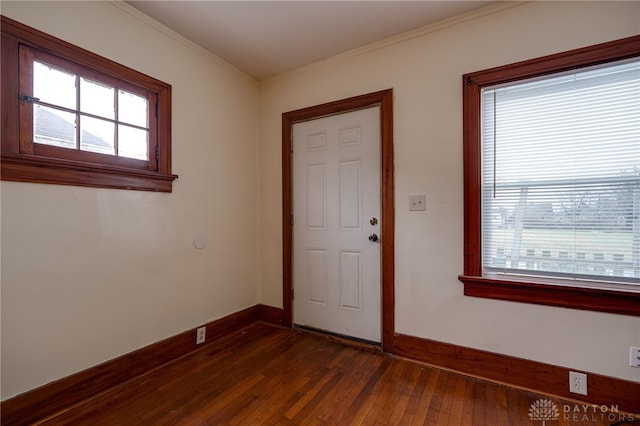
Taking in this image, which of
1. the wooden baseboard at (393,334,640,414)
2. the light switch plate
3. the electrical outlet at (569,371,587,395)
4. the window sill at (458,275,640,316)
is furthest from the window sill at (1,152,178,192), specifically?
the electrical outlet at (569,371,587,395)

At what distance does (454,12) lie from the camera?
2064 mm

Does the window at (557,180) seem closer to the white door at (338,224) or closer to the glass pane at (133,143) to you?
the white door at (338,224)

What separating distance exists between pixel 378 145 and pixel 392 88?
47cm

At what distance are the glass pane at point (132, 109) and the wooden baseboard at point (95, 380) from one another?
1644mm

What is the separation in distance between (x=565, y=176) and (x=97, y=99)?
3.08m

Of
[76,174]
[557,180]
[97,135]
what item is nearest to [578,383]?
[557,180]

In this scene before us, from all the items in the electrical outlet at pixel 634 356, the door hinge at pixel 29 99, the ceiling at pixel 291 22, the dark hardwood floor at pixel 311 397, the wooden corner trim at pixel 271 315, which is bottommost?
the dark hardwood floor at pixel 311 397

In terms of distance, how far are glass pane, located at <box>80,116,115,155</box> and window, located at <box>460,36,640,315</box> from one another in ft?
8.11

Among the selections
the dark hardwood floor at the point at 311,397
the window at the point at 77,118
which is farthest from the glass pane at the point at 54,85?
the dark hardwood floor at the point at 311,397

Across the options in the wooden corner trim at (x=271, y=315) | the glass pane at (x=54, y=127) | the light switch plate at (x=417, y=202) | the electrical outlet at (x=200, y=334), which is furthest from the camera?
the wooden corner trim at (x=271, y=315)

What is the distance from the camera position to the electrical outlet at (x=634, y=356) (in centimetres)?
164

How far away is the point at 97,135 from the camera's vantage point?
73.5 inches

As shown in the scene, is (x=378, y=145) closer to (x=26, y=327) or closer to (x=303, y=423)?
(x=303, y=423)

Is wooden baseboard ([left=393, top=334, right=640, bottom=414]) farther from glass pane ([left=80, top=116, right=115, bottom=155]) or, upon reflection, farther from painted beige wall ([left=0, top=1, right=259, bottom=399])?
glass pane ([left=80, top=116, right=115, bottom=155])
